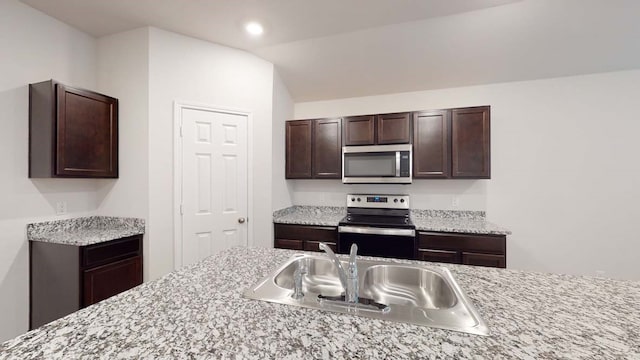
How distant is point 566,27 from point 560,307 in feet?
8.79

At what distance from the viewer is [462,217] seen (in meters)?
3.07

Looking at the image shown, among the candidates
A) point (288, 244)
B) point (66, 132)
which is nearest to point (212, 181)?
point (288, 244)

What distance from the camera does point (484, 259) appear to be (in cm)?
241

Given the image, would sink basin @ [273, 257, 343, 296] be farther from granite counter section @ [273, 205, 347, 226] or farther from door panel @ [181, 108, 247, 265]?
door panel @ [181, 108, 247, 265]

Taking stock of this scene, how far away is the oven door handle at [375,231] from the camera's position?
256cm

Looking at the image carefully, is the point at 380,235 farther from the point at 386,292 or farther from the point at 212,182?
the point at 212,182

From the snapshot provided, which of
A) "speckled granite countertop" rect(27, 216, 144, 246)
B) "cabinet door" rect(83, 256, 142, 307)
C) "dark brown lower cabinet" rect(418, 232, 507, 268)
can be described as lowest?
"cabinet door" rect(83, 256, 142, 307)

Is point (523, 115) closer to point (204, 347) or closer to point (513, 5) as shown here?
point (513, 5)

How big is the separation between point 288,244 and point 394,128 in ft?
6.17

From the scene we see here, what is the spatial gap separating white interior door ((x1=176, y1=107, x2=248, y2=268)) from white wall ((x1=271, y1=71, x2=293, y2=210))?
1.23 ft

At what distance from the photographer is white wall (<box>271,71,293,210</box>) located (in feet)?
9.98

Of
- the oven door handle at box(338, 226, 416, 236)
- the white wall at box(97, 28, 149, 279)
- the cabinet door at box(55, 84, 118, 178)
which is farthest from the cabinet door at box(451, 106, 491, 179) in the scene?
the cabinet door at box(55, 84, 118, 178)

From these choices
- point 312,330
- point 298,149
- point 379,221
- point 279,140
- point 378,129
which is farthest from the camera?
point 298,149

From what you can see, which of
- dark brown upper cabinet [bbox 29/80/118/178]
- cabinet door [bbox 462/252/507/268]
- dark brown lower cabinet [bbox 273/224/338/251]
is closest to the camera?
dark brown upper cabinet [bbox 29/80/118/178]
